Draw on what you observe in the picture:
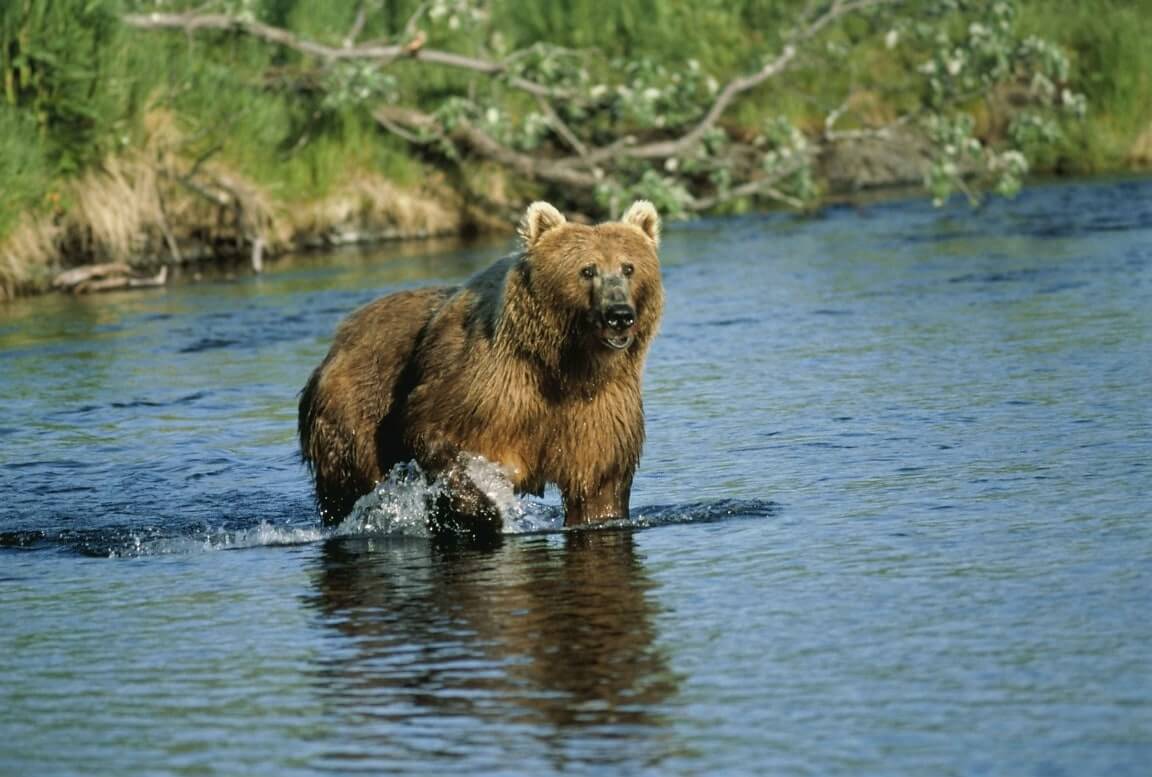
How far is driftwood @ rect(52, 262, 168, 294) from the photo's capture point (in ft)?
61.8

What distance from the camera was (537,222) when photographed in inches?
316

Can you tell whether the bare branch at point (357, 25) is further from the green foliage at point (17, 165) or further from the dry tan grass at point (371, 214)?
the green foliage at point (17, 165)

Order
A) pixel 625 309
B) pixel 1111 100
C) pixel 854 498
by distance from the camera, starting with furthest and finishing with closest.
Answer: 1. pixel 1111 100
2. pixel 854 498
3. pixel 625 309

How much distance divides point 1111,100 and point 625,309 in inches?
809

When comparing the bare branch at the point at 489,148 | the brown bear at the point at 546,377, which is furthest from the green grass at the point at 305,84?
the brown bear at the point at 546,377

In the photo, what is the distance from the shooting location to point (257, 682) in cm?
591

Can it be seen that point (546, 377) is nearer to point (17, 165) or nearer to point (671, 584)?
point (671, 584)

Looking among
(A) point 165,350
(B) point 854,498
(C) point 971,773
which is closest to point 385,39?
(A) point 165,350

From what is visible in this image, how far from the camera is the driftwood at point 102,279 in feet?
61.8

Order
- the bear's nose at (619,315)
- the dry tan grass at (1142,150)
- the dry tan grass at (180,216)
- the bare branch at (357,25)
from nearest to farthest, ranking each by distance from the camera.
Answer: the bear's nose at (619,315)
the dry tan grass at (180,216)
the bare branch at (357,25)
the dry tan grass at (1142,150)

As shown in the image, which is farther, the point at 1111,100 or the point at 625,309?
the point at 1111,100

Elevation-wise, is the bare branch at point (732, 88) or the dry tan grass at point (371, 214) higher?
the bare branch at point (732, 88)

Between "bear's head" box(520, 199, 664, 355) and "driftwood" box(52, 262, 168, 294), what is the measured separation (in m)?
Answer: 11.6

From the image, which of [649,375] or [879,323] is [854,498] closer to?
[649,375]
